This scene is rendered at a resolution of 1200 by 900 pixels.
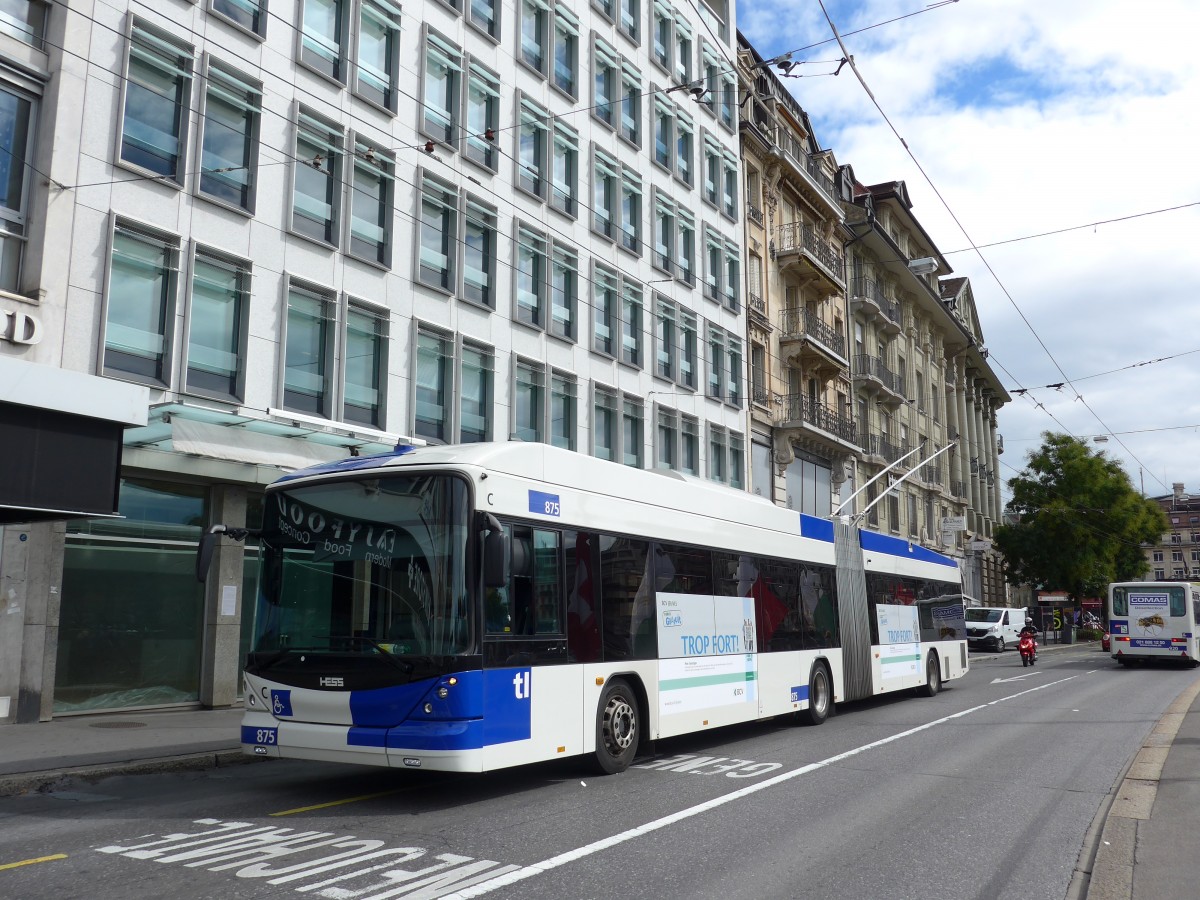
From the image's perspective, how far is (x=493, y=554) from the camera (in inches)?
331

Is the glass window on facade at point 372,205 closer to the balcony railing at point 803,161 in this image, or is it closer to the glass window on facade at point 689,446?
the glass window on facade at point 689,446

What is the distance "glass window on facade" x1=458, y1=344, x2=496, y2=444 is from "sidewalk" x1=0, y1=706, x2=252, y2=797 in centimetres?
863

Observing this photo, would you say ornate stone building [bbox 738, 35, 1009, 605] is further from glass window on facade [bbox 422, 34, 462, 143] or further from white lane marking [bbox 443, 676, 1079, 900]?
white lane marking [bbox 443, 676, 1079, 900]

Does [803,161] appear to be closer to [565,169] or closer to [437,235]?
[565,169]

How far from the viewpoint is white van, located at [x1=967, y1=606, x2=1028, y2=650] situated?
44656 millimetres

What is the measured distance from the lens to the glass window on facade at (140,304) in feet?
51.6

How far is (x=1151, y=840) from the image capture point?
732cm

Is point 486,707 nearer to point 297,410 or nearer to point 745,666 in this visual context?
point 745,666

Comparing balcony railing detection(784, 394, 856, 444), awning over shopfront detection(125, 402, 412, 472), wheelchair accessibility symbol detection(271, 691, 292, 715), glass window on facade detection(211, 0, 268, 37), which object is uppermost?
glass window on facade detection(211, 0, 268, 37)

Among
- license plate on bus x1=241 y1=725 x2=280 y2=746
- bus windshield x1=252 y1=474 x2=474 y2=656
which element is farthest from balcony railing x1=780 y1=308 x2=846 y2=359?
license plate on bus x1=241 y1=725 x2=280 y2=746

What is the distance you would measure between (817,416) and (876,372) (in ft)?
30.4

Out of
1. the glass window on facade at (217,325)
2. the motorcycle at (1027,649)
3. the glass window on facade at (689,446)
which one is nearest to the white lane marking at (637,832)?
the glass window on facade at (217,325)

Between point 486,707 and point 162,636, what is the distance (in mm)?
9965

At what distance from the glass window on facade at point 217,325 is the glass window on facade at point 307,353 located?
96cm
